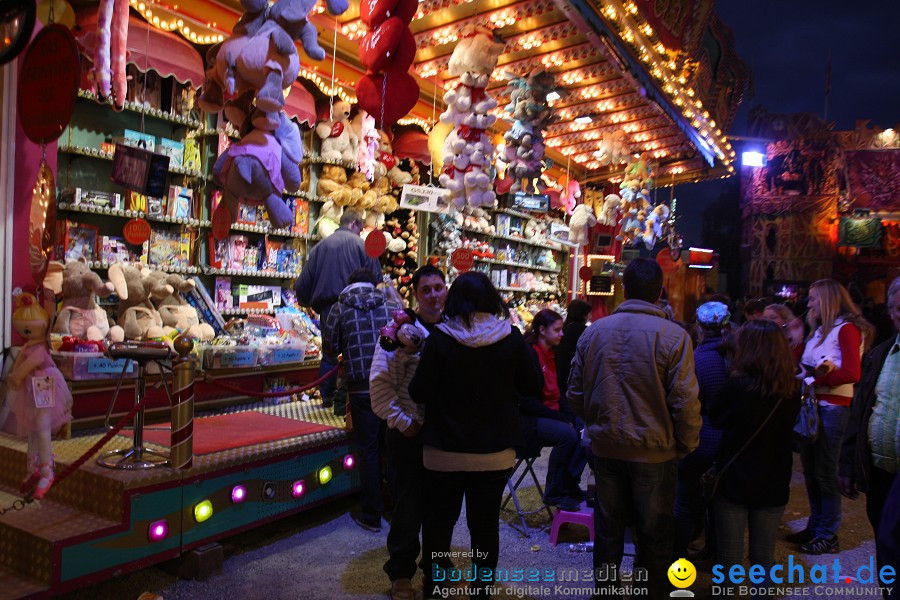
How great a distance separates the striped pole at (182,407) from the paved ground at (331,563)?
65 cm

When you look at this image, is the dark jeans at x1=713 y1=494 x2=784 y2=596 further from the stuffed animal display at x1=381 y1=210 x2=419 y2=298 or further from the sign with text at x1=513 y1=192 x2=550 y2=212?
the sign with text at x1=513 y1=192 x2=550 y2=212

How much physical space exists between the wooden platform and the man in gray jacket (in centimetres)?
197

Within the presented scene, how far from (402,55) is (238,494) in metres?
3.17

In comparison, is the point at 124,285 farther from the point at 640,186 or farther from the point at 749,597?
the point at 640,186

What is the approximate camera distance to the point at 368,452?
4.12 meters

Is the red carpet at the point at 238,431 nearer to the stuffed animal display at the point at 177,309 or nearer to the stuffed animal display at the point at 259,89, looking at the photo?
the stuffed animal display at the point at 177,309

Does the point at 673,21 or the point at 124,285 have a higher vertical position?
the point at 673,21

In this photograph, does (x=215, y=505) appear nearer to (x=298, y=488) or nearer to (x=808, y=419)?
(x=298, y=488)

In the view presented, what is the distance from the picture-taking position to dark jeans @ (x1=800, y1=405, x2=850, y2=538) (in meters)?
4.23

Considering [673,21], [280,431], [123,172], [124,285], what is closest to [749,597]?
[280,431]

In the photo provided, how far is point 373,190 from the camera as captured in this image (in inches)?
285

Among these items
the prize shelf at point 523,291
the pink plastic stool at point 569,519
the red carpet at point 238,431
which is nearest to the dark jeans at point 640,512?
the pink plastic stool at point 569,519

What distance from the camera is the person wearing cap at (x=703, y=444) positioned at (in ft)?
11.5

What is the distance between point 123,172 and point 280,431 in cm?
219
